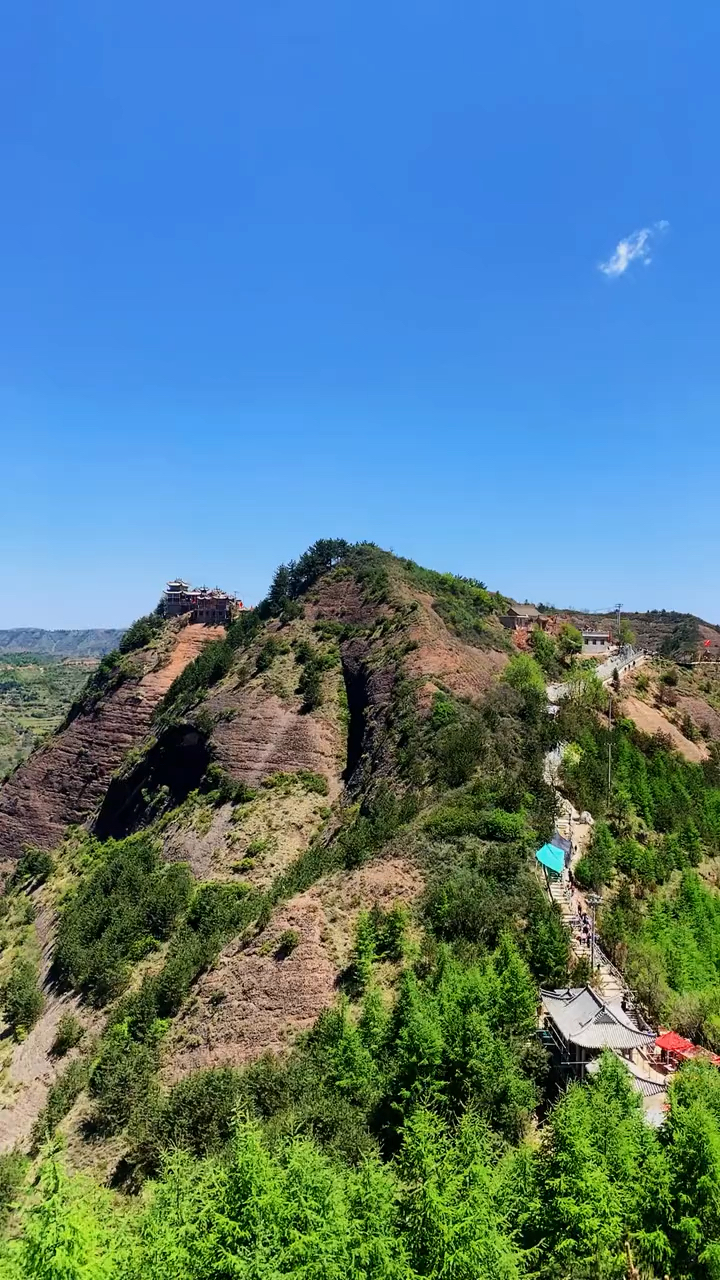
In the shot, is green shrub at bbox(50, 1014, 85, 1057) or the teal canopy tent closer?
the teal canopy tent

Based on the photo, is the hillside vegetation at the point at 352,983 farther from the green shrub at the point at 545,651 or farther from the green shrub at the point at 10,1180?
the green shrub at the point at 545,651

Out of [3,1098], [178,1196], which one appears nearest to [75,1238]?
[178,1196]

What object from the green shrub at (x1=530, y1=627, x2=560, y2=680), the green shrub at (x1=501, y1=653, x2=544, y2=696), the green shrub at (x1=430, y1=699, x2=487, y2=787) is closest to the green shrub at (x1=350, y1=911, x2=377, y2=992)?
the green shrub at (x1=430, y1=699, x2=487, y2=787)

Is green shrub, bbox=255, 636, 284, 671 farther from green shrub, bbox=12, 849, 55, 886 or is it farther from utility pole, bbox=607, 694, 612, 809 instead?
utility pole, bbox=607, 694, 612, 809

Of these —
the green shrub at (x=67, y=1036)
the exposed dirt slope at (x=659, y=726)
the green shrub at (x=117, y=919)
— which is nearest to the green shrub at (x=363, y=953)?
the green shrub at (x=117, y=919)

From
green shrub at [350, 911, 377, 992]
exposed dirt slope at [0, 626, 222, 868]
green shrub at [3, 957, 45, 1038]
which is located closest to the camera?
green shrub at [350, 911, 377, 992]

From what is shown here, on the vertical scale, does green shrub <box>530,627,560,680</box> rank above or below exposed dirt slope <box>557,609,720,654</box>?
below
